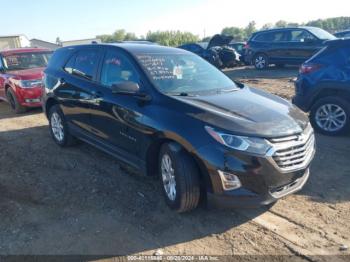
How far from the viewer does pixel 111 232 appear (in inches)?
135

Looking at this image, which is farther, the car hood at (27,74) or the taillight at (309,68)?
the car hood at (27,74)

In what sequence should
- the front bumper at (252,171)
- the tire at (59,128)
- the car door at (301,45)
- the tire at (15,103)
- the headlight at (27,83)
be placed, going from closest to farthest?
the front bumper at (252,171) < the tire at (59,128) < the headlight at (27,83) < the tire at (15,103) < the car door at (301,45)

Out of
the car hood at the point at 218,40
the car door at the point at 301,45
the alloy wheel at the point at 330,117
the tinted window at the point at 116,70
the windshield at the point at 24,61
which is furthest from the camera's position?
the car hood at the point at 218,40

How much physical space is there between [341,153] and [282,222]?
2.41m

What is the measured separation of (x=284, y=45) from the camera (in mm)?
14812

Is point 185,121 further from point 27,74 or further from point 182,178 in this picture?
point 27,74

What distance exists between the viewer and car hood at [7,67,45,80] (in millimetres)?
8578

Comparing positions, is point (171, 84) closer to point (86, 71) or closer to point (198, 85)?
point (198, 85)

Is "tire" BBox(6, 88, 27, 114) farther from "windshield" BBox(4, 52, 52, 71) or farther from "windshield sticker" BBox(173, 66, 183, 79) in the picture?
"windshield sticker" BBox(173, 66, 183, 79)

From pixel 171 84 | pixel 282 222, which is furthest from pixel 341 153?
pixel 171 84

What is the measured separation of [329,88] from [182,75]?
3199 mm

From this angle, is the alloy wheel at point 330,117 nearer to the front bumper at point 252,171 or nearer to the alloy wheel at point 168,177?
the front bumper at point 252,171

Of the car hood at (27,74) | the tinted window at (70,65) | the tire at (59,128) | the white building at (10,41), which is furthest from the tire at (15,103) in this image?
the white building at (10,41)

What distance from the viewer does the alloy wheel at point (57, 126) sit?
5881 mm
